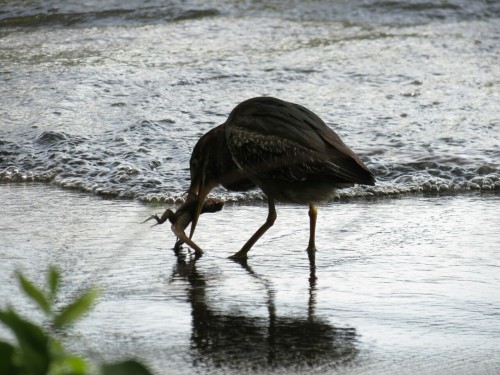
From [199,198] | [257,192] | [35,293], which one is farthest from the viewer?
[257,192]

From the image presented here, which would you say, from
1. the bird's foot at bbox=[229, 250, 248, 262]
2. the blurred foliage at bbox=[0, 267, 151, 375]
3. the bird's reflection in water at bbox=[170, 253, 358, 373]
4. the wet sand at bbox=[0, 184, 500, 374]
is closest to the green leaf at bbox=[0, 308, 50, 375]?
the blurred foliage at bbox=[0, 267, 151, 375]

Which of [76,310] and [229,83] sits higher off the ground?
[76,310]

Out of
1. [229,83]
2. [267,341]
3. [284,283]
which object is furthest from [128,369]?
[229,83]

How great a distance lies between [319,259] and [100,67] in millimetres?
5592

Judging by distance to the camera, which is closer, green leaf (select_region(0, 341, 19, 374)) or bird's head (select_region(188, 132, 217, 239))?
green leaf (select_region(0, 341, 19, 374))

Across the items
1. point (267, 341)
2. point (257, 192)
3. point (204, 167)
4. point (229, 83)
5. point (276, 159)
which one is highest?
point (276, 159)

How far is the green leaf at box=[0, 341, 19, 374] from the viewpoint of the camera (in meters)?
1.46

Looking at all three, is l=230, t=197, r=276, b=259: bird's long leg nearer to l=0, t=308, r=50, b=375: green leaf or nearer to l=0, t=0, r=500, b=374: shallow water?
l=0, t=0, r=500, b=374: shallow water

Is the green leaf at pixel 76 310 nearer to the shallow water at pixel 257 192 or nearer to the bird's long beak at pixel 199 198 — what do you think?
the shallow water at pixel 257 192

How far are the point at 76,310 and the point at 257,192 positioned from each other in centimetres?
564

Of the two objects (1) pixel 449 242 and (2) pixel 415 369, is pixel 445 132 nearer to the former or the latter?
(1) pixel 449 242

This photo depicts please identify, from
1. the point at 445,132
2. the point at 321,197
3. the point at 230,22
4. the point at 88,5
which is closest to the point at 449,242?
the point at 321,197

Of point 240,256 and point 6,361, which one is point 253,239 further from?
point 6,361

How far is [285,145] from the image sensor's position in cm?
A: 579
